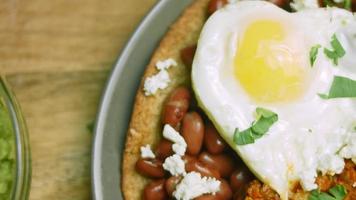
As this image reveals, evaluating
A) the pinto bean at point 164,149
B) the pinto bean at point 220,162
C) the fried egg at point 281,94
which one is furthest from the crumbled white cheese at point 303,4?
the pinto bean at point 164,149

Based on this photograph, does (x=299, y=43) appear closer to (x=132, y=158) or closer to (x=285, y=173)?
(x=285, y=173)

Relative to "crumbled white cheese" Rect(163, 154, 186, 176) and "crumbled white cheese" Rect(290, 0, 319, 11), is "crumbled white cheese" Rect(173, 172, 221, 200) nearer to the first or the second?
"crumbled white cheese" Rect(163, 154, 186, 176)

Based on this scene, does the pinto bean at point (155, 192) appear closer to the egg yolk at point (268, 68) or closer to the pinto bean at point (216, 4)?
the egg yolk at point (268, 68)

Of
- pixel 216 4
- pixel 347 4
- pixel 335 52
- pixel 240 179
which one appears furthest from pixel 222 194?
pixel 347 4

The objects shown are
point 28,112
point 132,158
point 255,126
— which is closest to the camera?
point 255,126

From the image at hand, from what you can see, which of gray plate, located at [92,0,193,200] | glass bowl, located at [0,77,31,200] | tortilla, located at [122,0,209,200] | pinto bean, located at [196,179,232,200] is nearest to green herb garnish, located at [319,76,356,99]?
pinto bean, located at [196,179,232,200]

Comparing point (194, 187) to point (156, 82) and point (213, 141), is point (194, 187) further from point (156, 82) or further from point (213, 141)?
point (156, 82)

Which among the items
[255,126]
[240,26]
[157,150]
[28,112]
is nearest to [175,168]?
[157,150]
